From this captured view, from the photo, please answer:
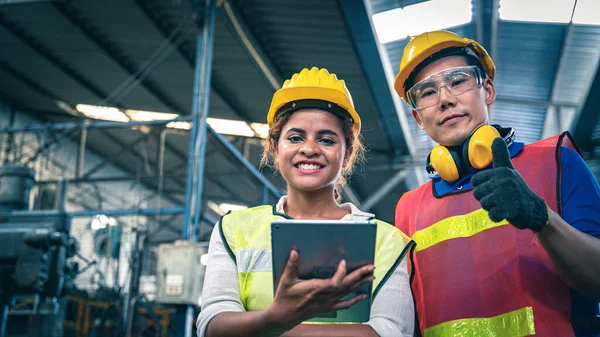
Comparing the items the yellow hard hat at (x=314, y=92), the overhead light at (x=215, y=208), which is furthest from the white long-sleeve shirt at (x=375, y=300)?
the overhead light at (x=215, y=208)

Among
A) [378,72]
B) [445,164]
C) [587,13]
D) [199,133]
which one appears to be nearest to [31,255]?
[445,164]

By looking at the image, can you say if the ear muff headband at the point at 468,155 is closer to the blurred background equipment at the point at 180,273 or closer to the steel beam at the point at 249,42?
the blurred background equipment at the point at 180,273

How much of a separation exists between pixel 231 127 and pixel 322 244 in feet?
40.5

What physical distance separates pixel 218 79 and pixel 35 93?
5.63 meters

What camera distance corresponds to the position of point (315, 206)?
243 cm

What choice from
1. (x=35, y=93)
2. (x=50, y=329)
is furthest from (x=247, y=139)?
(x=50, y=329)

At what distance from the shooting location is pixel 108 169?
19.7 meters

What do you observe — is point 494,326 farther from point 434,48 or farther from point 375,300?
point 434,48

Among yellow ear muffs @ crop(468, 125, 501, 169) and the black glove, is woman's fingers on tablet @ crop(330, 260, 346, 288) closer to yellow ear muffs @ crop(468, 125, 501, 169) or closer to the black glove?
the black glove

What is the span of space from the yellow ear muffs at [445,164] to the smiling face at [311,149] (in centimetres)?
51

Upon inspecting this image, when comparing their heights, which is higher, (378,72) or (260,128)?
(260,128)

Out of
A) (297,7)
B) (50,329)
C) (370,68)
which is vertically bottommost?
(50,329)

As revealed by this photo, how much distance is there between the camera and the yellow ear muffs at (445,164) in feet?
8.64

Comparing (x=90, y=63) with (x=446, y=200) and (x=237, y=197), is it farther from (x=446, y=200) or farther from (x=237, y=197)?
(x=446, y=200)
